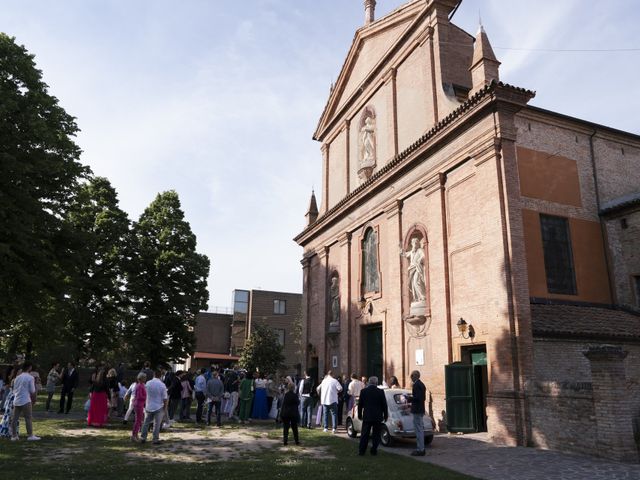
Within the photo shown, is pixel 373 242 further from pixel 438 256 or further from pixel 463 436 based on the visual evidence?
pixel 463 436

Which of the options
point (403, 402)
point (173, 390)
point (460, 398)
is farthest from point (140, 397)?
point (460, 398)

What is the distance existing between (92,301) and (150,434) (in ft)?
61.8

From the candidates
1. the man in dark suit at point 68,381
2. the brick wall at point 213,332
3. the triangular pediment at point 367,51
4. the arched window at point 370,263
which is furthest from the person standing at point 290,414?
the brick wall at point 213,332

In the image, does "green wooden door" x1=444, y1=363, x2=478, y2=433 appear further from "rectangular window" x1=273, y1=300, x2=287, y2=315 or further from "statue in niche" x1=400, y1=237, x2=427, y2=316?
"rectangular window" x1=273, y1=300, x2=287, y2=315

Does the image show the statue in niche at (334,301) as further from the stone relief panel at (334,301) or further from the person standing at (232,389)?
the person standing at (232,389)

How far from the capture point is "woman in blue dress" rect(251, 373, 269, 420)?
1895 cm

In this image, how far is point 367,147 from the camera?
76.0 ft

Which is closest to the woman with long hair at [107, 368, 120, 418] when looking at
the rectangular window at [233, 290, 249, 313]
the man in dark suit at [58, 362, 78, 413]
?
the man in dark suit at [58, 362, 78, 413]

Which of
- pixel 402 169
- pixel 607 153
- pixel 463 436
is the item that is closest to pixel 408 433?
pixel 463 436

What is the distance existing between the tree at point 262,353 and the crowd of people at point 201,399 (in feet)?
61.9

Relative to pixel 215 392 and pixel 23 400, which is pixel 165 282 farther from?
pixel 23 400

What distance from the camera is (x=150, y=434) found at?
13.3 metres

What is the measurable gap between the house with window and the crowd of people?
28951 mm

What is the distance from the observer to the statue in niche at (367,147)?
22719 mm
